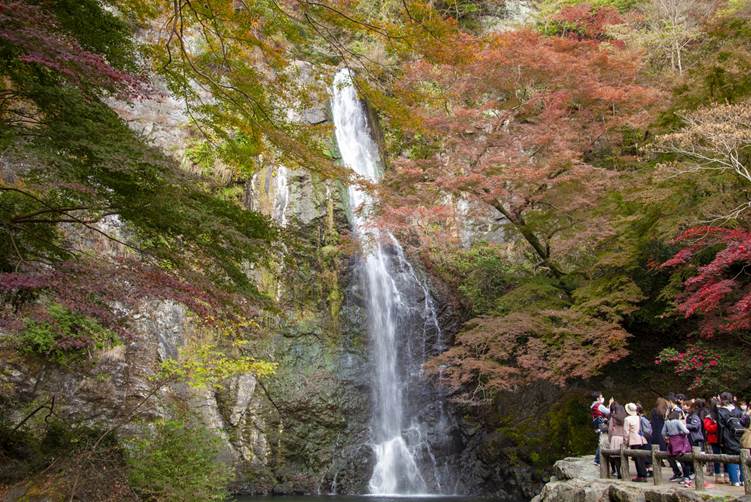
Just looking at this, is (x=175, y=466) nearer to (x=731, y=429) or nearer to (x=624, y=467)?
(x=624, y=467)

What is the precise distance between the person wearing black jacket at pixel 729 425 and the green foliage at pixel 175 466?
6.89 metres

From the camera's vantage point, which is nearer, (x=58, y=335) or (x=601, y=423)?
(x=58, y=335)

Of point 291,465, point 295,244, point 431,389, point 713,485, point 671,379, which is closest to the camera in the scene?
point 295,244

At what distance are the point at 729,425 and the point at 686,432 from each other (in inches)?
29.8

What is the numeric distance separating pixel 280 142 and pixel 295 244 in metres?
1.20

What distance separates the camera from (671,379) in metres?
12.7

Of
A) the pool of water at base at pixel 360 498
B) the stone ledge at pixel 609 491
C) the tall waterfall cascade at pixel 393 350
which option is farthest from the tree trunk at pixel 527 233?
the pool of water at base at pixel 360 498

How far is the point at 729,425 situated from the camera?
7.23 meters

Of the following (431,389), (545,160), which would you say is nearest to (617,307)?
(545,160)

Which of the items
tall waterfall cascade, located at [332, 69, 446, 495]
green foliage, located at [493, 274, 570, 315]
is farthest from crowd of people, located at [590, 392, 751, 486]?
tall waterfall cascade, located at [332, 69, 446, 495]

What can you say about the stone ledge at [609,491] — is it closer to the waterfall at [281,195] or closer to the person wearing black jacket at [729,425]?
the person wearing black jacket at [729,425]

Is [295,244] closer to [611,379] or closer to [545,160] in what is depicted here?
[545,160]

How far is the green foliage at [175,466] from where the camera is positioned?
711cm

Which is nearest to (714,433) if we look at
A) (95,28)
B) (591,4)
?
(95,28)
